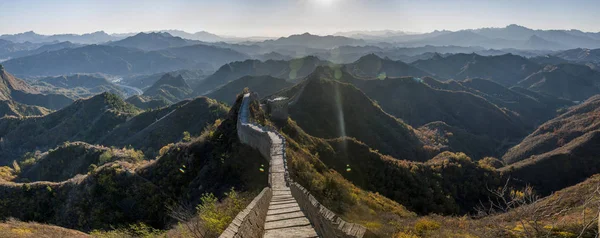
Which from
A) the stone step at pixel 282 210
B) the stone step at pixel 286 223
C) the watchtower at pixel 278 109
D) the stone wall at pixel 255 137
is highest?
the stone step at pixel 286 223

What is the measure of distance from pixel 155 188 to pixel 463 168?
Answer: 50885mm

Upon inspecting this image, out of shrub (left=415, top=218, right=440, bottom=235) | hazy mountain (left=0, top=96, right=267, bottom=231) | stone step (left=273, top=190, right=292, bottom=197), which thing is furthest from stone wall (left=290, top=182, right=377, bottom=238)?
hazy mountain (left=0, top=96, right=267, bottom=231)

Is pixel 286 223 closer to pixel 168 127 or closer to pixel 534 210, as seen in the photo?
pixel 534 210

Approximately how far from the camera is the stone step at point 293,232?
22.9ft

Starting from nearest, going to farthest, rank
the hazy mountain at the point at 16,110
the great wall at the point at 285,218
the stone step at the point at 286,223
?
the great wall at the point at 285,218 → the stone step at the point at 286,223 → the hazy mountain at the point at 16,110

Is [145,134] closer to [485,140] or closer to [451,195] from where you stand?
[451,195]

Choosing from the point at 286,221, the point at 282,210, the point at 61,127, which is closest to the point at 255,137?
the point at 282,210

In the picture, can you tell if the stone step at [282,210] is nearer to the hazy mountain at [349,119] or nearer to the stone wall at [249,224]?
the stone wall at [249,224]

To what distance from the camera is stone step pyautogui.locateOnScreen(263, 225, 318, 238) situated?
698cm

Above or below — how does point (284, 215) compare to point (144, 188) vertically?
above

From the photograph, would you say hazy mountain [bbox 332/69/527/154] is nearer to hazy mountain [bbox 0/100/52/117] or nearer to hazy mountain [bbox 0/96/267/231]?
hazy mountain [bbox 0/96/267/231]

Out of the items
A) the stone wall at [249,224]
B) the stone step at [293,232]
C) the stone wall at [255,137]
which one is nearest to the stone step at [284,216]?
the stone wall at [249,224]

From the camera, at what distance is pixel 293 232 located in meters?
7.18

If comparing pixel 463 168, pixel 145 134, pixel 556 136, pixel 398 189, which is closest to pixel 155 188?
pixel 398 189
